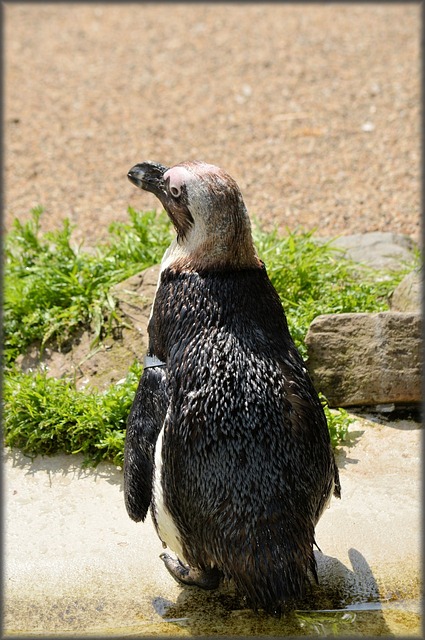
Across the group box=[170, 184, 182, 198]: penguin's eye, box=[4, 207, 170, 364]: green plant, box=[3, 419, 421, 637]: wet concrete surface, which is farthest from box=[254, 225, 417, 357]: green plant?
box=[170, 184, 182, 198]: penguin's eye

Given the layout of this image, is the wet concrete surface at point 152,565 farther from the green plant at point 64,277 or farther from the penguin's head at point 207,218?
the penguin's head at point 207,218

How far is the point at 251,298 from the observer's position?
3.17 m

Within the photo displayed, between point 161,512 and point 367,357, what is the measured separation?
191cm

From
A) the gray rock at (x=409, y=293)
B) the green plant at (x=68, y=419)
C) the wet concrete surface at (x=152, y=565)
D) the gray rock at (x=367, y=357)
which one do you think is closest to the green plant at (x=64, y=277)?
the green plant at (x=68, y=419)

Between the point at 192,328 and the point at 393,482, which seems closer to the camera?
the point at 192,328

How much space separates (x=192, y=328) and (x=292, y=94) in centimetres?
602

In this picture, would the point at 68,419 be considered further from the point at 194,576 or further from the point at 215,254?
the point at 215,254

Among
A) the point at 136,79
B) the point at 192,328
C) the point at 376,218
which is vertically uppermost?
the point at 136,79

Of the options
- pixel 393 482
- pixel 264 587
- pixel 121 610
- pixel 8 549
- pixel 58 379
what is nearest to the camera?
pixel 264 587

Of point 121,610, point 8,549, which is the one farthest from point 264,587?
point 8,549

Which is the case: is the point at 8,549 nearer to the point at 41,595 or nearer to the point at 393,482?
the point at 41,595

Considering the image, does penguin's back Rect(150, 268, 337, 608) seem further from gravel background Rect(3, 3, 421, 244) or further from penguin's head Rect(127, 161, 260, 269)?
gravel background Rect(3, 3, 421, 244)

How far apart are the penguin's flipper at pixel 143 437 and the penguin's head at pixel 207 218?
Answer: 1.53 feet

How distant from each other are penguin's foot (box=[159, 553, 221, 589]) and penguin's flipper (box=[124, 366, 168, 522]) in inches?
13.9
